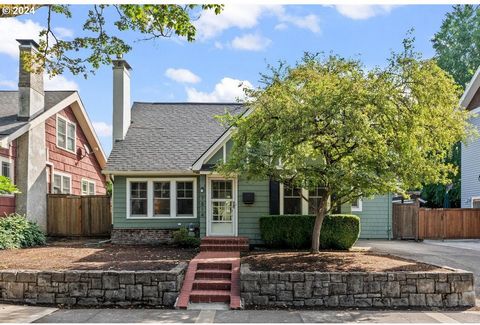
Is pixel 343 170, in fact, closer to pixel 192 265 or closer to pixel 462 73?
pixel 192 265

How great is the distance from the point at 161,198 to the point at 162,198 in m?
0.03

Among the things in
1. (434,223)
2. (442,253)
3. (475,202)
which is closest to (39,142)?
(442,253)

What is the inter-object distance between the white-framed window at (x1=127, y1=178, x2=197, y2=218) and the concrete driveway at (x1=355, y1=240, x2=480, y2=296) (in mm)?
5907

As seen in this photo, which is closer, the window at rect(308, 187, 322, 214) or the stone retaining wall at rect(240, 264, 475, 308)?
the stone retaining wall at rect(240, 264, 475, 308)

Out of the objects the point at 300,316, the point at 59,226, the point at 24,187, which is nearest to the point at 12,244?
the point at 24,187

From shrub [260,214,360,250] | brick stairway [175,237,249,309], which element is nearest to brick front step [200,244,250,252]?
brick stairway [175,237,249,309]

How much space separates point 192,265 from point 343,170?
405 centimetres

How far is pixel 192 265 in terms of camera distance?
33.0ft

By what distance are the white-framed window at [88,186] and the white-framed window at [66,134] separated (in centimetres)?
215

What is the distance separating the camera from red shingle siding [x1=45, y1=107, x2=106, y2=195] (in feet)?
55.4

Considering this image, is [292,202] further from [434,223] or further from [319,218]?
[434,223]

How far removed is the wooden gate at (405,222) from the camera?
18172mm

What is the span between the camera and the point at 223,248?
42.1 ft

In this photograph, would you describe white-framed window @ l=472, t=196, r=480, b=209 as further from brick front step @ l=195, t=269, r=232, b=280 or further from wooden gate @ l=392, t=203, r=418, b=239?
brick front step @ l=195, t=269, r=232, b=280
